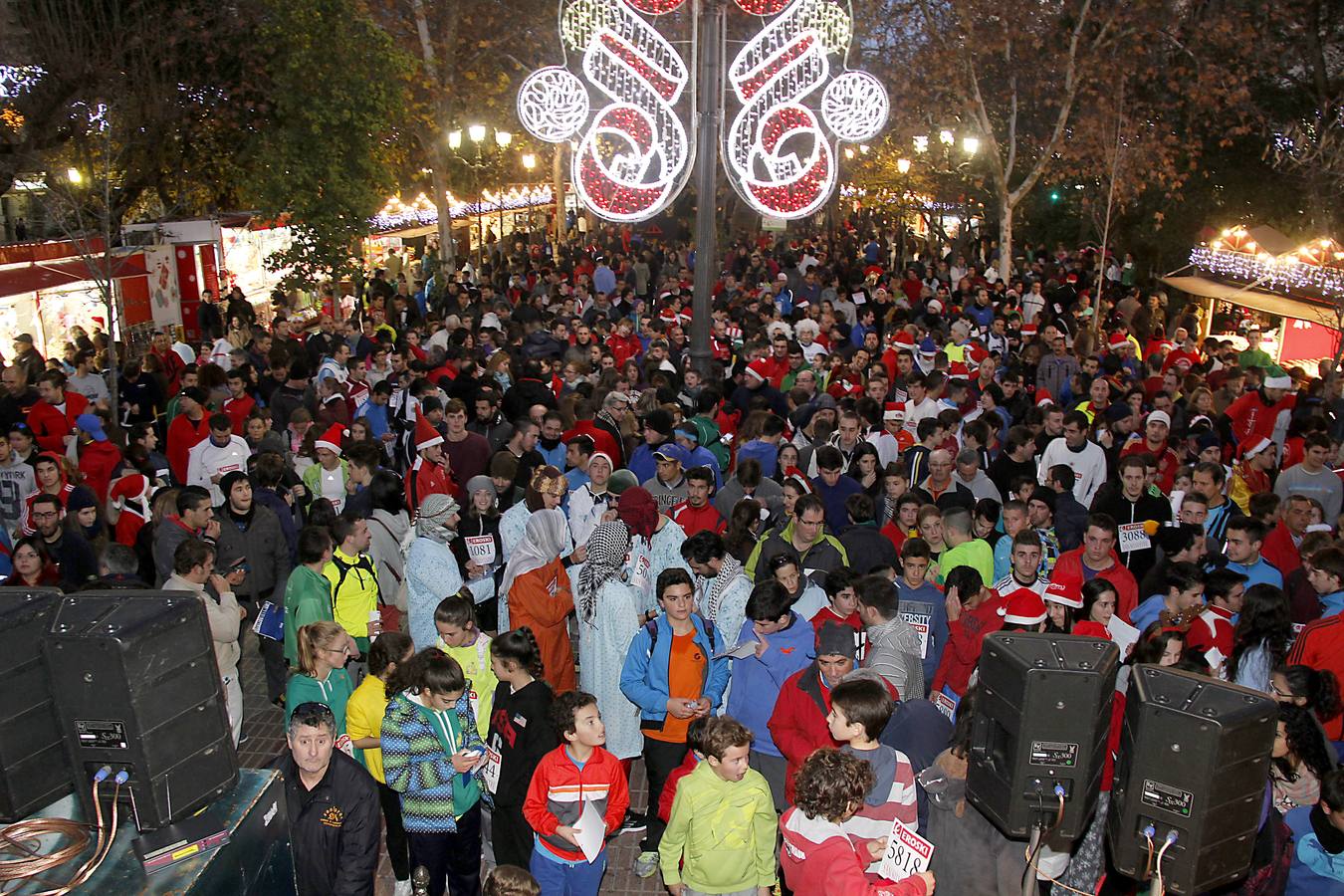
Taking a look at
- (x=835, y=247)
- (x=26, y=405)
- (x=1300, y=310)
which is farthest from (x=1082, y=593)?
(x=835, y=247)

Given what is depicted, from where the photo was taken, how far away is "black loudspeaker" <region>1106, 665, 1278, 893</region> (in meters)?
3.57

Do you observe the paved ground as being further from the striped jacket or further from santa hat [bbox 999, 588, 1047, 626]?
santa hat [bbox 999, 588, 1047, 626]

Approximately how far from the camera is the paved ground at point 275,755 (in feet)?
19.2

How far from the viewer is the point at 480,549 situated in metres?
7.14

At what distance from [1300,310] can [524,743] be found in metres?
14.1

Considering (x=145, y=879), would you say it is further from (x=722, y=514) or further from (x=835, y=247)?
(x=835, y=247)

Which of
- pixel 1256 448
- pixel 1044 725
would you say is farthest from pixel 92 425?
pixel 1256 448

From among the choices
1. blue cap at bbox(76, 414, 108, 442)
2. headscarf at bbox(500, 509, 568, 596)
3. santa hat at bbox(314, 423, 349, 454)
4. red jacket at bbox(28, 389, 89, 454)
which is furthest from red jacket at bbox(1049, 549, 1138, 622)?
red jacket at bbox(28, 389, 89, 454)

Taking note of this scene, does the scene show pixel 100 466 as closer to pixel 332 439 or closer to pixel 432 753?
pixel 332 439

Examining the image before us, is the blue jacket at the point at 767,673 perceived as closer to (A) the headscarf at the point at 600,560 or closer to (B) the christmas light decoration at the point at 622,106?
(A) the headscarf at the point at 600,560

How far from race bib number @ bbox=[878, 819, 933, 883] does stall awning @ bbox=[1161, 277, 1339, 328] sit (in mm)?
12183

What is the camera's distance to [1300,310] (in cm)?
1517

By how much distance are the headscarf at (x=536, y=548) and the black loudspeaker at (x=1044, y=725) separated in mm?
3100

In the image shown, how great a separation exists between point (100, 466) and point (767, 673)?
608 centimetres
